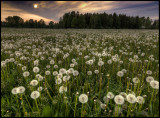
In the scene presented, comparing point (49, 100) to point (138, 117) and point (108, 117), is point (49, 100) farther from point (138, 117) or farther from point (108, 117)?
point (138, 117)

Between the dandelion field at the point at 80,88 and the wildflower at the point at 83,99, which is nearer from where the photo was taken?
the wildflower at the point at 83,99

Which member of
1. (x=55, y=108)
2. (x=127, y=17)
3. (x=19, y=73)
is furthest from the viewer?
(x=127, y=17)

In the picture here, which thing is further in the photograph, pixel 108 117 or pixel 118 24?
pixel 118 24

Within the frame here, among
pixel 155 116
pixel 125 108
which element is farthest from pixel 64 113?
pixel 155 116

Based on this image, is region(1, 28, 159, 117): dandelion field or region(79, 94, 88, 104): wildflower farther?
region(1, 28, 159, 117): dandelion field

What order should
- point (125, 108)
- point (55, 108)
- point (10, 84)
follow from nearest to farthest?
point (125, 108) → point (55, 108) → point (10, 84)

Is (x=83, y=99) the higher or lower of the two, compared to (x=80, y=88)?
higher

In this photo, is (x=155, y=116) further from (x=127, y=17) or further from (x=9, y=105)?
(x=127, y=17)

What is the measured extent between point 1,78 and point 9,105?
94 centimetres

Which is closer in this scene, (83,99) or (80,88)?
(83,99)

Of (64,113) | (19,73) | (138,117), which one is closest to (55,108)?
(64,113)

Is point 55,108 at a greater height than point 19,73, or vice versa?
point 19,73

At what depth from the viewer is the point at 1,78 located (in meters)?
2.59

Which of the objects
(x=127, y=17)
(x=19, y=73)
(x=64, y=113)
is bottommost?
(x=64, y=113)
